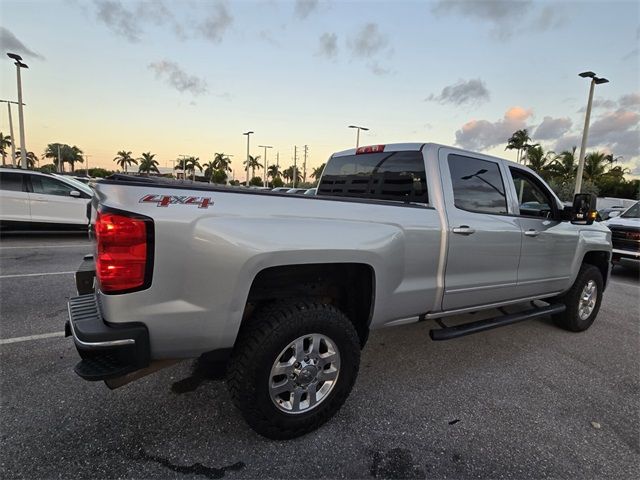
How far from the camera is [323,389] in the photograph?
7.99 feet

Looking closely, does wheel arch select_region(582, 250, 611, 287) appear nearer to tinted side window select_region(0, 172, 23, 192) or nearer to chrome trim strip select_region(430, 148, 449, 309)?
chrome trim strip select_region(430, 148, 449, 309)

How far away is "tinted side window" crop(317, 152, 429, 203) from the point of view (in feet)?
10.2

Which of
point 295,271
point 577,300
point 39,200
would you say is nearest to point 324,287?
point 295,271

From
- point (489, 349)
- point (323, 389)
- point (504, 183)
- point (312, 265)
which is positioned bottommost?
point (489, 349)

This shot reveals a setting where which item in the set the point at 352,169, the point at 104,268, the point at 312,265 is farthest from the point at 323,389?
the point at 352,169

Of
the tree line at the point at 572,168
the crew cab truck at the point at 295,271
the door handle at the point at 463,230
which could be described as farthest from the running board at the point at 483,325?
the tree line at the point at 572,168

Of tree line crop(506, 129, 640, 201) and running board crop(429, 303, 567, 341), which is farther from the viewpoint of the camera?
tree line crop(506, 129, 640, 201)

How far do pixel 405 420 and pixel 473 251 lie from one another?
4.58ft

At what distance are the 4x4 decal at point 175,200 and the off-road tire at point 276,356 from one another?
746 millimetres

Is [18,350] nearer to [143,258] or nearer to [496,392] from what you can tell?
[143,258]

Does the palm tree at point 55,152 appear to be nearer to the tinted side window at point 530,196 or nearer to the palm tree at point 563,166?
the palm tree at point 563,166

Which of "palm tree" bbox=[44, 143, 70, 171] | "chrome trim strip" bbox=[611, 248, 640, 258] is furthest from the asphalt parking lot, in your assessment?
"palm tree" bbox=[44, 143, 70, 171]

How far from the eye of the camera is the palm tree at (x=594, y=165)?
42.6 m

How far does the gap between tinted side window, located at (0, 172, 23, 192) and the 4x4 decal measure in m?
9.27
